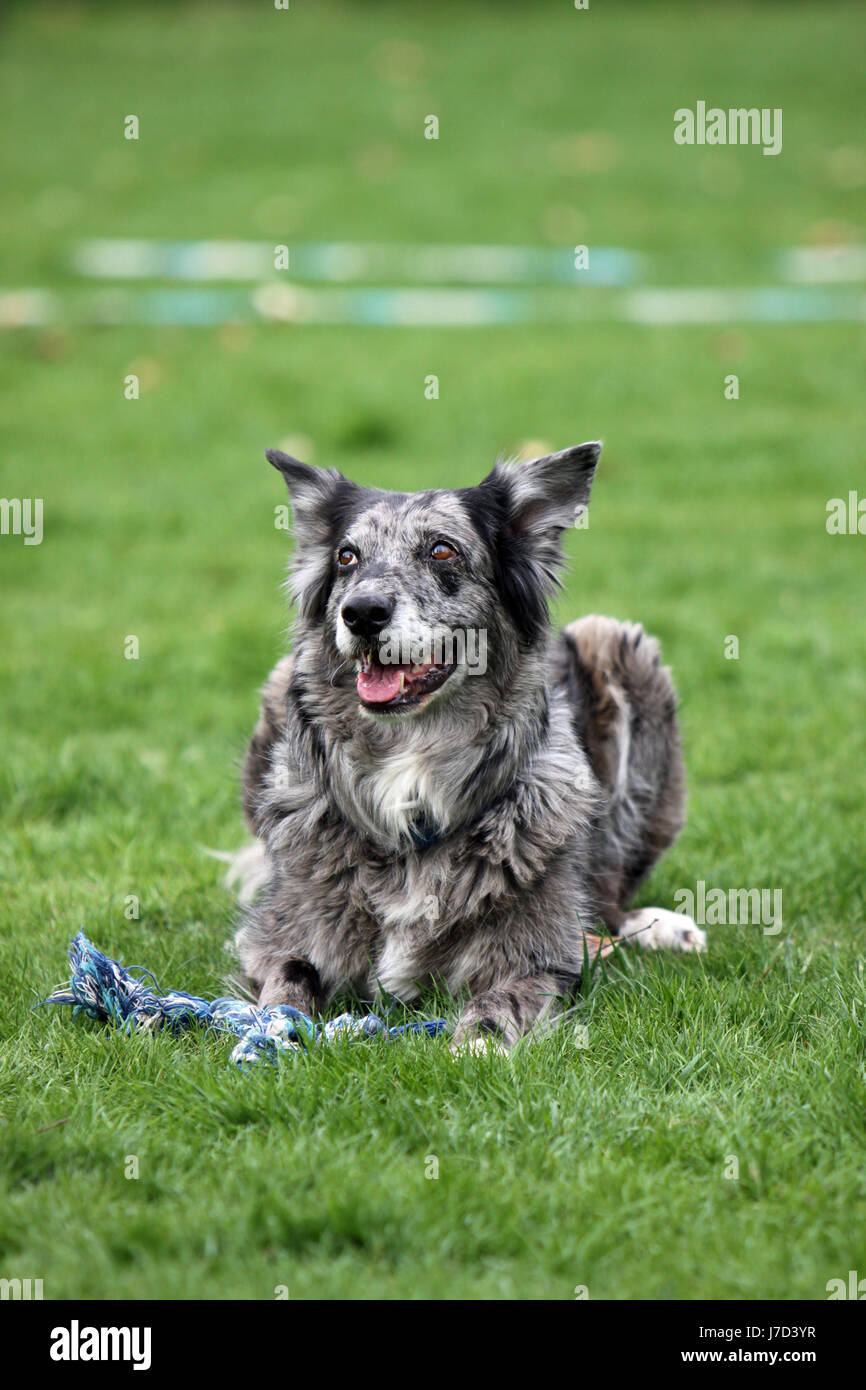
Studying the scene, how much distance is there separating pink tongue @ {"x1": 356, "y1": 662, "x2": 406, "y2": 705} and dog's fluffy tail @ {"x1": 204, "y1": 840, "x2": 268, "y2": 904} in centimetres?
103

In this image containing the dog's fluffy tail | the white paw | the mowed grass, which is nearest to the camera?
the mowed grass

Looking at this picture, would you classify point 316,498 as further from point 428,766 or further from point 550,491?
point 428,766

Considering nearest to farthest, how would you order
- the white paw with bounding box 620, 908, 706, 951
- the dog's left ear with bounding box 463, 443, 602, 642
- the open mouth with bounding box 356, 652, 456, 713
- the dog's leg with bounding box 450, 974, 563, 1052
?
the dog's leg with bounding box 450, 974, 563, 1052
the open mouth with bounding box 356, 652, 456, 713
the dog's left ear with bounding box 463, 443, 602, 642
the white paw with bounding box 620, 908, 706, 951

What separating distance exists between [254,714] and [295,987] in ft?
9.02

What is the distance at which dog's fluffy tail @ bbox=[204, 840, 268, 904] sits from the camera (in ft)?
16.3

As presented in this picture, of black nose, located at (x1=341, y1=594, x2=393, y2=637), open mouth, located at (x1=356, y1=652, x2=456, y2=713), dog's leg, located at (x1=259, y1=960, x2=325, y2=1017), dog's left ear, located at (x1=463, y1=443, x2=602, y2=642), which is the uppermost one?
dog's left ear, located at (x1=463, y1=443, x2=602, y2=642)

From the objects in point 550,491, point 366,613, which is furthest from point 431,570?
point 550,491

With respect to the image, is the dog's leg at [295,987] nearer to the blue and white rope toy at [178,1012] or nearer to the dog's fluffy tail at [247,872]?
the blue and white rope toy at [178,1012]

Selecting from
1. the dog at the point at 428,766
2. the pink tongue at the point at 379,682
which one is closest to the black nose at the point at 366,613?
the dog at the point at 428,766

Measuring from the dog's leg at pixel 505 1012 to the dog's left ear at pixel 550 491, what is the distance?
1.36 meters

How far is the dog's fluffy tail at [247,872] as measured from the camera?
195 inches

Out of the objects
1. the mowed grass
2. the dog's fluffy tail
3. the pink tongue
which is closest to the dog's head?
the pink tongue

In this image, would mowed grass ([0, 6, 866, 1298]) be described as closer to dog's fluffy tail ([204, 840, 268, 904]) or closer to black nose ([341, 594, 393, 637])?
dog's fluffy tail ([204, 840, 268, 904])

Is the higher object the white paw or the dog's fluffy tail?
the dog's fluffy tail
